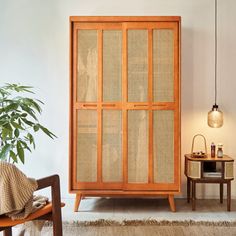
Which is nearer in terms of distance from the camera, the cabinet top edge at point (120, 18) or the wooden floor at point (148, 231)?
the wooden floor at point (148, 231)

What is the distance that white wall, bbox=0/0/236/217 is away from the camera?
362 cm

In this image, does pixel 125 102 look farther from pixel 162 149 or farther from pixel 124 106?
pixel 162 149

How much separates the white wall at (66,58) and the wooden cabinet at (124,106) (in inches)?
22.1

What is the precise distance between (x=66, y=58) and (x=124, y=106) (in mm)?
1011

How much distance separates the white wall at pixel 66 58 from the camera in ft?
11.9

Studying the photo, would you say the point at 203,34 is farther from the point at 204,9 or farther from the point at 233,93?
the point at 233,93

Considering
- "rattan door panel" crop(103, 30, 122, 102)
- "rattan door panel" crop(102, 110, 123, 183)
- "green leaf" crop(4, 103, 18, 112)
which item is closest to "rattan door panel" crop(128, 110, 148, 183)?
"rattan door panel" crop(102, 110, 123, 183)

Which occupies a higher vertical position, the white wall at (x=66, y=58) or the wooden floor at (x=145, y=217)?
the white wall at (x=66, y=58)

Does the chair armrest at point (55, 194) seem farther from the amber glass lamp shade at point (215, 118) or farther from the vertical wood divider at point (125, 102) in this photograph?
the amber glass lamp shade at point (215, 118)

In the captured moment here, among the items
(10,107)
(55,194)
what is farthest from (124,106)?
(55,194)

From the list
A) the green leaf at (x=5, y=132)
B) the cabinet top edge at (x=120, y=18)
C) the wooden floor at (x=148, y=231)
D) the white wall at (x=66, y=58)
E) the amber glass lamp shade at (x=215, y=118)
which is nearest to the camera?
the green leaf at (x=5, y=132)

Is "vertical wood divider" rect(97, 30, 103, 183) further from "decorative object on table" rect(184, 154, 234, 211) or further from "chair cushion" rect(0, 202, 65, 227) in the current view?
"chair cushion" rect(0, 202, 65, 227)

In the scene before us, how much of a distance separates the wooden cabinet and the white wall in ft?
1.84

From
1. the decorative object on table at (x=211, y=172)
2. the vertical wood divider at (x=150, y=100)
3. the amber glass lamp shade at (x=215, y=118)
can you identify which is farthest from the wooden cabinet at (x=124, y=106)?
the amber glass lamp shade at (x=215, y=118)
